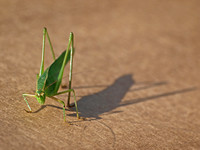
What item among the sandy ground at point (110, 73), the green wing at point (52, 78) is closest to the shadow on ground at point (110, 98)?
Answer: the sandy ground at point (110, 73)

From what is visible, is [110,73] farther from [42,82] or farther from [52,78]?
[42,82]

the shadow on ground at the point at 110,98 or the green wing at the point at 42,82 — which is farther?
the shadow on ground at the point at 110,98

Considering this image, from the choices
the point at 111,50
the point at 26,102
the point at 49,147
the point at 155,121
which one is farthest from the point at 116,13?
the point at 49,147

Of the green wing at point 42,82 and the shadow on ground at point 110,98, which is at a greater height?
the green wing at point 42,82

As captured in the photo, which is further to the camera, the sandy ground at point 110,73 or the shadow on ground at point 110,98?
the shadow on ground at point 110,98

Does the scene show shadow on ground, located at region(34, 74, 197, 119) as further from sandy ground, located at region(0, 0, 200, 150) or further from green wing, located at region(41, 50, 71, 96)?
green wing, located at region(41, 50, 71, 96)

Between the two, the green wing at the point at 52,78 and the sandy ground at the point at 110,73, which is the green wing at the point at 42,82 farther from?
the sandy ground at the point at 110,73

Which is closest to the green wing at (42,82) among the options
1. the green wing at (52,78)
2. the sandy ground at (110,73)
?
the green wing at (52,78)

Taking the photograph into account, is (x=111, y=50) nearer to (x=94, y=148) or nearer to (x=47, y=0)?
(x=47, y=0)

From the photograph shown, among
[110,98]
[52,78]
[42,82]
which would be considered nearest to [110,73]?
[110,98]

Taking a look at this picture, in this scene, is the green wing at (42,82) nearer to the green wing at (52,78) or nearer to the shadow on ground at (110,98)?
the green wing at (52,78)
